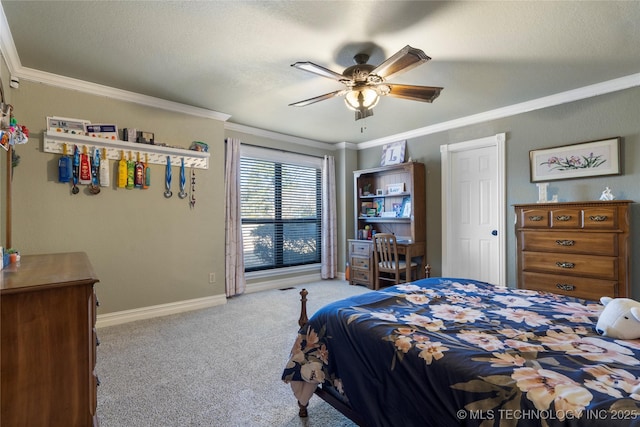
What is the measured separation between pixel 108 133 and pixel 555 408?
3866mm

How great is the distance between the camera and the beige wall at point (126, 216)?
2.80 meters

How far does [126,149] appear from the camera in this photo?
3242 mm

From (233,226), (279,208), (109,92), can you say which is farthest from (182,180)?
(279,208)

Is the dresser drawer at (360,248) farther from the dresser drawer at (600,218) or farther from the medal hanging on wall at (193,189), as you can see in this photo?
the dresser drawer at (600,218)

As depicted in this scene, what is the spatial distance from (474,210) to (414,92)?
2.34m

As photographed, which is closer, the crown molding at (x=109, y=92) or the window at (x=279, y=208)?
the crown molding at (x=109, y=92)

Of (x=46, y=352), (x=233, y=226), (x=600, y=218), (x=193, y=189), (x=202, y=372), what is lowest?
(x=202, y=372)

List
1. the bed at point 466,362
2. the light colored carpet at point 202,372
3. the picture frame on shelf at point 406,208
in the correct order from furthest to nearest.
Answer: the picture frame on shelf at point 406,208
the light colored carpet at point 202,372
the bed at point 466,362

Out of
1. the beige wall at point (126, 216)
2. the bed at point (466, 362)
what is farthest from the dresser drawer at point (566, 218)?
the beige wall at point (126, 216)

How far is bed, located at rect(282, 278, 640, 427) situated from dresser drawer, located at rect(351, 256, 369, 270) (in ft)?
9.61

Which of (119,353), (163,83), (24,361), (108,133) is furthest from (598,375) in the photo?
(108,133)

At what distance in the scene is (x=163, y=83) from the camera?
3.01 m

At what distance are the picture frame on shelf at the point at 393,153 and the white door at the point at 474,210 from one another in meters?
0.65

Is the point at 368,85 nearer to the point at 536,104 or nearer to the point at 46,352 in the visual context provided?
the point at 536,104
